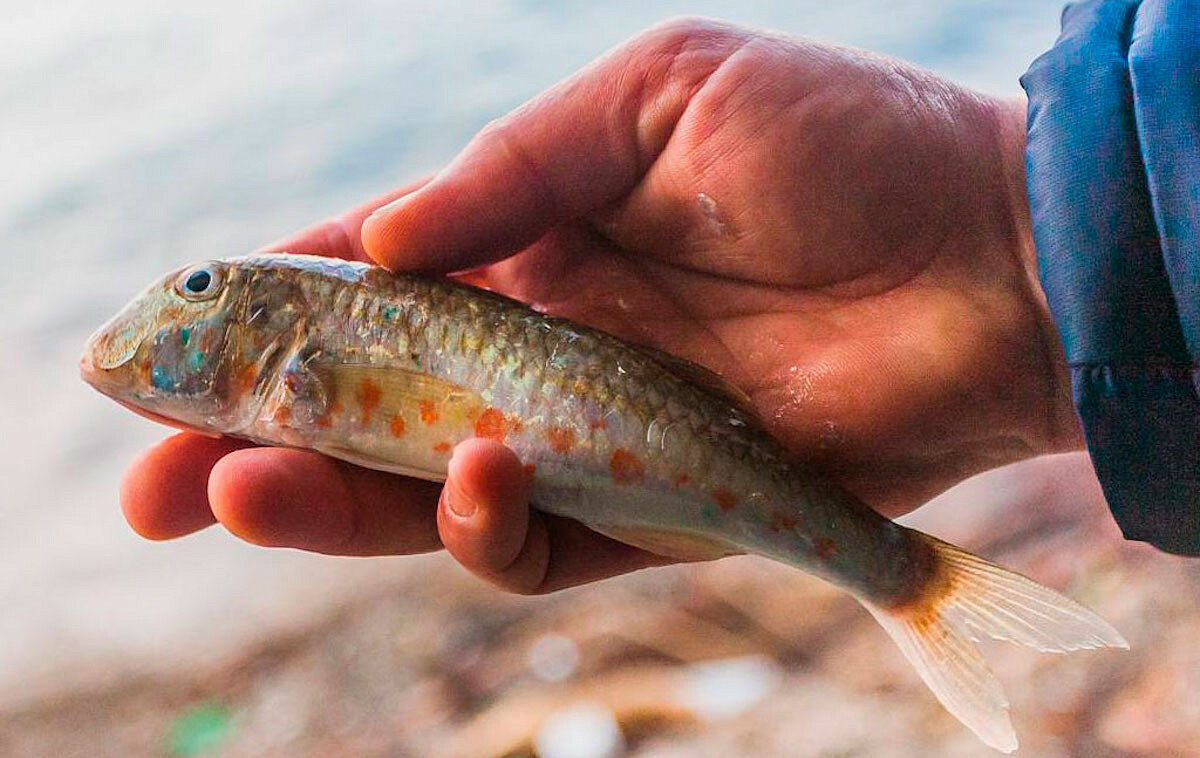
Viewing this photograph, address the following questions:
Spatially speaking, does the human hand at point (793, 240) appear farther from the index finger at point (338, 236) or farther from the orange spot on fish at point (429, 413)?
the index finger at point (338, 236)

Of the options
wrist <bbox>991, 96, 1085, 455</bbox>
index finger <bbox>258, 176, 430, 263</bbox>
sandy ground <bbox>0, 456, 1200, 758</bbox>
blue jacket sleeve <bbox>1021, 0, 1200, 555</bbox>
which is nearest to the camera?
blue jacket sleeve <bbox>1021, 0, 1200, 555</bbox>

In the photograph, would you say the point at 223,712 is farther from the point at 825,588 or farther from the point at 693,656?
the point at 825,588

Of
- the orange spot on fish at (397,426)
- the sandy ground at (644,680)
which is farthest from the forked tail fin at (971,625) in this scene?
the sandy ground at (644,680)

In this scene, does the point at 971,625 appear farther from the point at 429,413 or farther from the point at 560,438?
the point at 429,413

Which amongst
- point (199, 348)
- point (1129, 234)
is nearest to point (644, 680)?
point (199, 348)

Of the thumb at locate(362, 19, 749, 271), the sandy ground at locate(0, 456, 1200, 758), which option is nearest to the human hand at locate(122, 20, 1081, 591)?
the thumb at locate(362, 19, 749, 271)

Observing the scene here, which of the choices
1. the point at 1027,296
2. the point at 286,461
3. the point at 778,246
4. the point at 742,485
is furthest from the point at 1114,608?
the point at 286,461

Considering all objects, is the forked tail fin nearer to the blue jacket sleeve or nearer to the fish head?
the blue jacket sleeve
